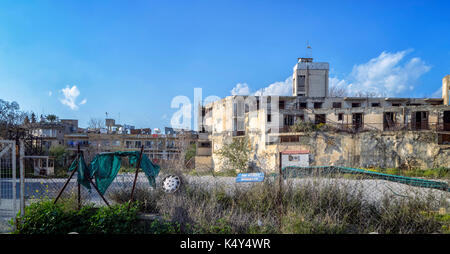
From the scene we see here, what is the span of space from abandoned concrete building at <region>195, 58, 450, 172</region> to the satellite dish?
55.7ft

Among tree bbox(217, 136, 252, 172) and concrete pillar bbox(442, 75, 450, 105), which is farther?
concrete pillar bbox(442, 75, 450, 105)

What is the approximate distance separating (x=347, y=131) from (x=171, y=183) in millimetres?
24401

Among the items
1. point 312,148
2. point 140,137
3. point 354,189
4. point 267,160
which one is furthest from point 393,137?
point 140,137

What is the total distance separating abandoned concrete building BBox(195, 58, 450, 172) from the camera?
25.3m

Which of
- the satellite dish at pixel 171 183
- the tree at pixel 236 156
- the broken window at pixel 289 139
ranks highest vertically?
the broken window at pixel 289 139

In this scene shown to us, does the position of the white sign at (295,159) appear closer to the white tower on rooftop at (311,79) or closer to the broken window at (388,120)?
the broken window at (388,120)

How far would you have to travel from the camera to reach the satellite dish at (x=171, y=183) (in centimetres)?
741

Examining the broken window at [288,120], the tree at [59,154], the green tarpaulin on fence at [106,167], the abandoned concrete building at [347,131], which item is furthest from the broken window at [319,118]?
the tree at [59,154]

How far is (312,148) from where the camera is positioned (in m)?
27.3

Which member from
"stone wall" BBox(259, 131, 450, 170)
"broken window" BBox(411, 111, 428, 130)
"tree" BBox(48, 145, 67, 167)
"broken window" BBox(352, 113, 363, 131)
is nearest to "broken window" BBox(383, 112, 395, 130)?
"broken window" BBox(411, 111, 428, 130)

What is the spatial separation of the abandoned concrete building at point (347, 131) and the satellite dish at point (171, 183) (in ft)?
55.7

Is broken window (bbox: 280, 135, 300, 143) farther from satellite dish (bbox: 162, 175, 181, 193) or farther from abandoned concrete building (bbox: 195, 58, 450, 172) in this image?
satellite dish (bbox: 162, 175, 181, 193)
